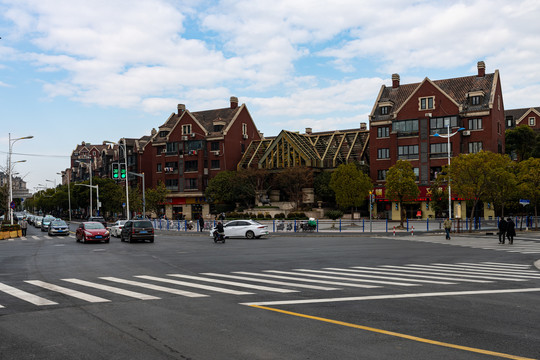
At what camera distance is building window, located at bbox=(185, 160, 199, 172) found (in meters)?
79.8

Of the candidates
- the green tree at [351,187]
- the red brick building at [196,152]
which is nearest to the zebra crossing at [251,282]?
the green tree at [351,187]

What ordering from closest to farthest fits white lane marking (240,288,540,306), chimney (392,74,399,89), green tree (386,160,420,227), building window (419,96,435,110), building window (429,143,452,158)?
1. white lane marking (240,288,540,306)
2. green tree (386,160,420,227)
3. building window (429,143,452,158)
4. building window (419,96,435,110)
5. chimney (392,74,399,89)

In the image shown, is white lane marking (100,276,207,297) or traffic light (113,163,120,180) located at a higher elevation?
traffic light (113,163,120,180)

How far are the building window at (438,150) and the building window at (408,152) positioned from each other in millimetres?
2037

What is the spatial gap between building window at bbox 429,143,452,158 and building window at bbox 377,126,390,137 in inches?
257

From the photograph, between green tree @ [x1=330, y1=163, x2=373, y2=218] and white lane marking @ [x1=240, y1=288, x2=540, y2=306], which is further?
green tree @ [x1=330, y1=163, x2=373, y2=218]

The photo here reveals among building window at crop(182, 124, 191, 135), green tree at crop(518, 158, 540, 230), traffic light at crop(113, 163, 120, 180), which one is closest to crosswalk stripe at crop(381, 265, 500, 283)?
traffic light at crop(113, 163, 120, 180)

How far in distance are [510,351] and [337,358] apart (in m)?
2.51

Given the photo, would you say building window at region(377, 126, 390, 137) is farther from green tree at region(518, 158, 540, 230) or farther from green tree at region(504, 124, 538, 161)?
green tree at region(518, 158, 540, 230)

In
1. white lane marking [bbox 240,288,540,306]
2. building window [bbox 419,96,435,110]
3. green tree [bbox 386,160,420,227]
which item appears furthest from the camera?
building window [bbox 419,96,435,110]

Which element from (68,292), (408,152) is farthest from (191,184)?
(68,292)

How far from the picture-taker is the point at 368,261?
1966 centimetres

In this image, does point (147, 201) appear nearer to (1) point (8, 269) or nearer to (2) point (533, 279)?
(1) point (8, 269)

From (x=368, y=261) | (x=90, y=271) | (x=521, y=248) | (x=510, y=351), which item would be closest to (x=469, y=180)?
(x=521, y=248)
